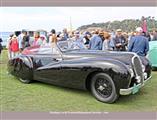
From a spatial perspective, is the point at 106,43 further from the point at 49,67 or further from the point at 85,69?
the point at 85,69

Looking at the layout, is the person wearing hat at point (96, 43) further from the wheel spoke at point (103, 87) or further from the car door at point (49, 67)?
the wheel spoke at point (103, 87)

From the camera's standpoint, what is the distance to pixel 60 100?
21.0ft

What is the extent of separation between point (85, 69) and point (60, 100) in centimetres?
91

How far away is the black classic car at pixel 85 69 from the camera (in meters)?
6.01

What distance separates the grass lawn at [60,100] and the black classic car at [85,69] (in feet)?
0.77

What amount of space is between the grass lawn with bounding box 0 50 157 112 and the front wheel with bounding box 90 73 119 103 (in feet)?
0.46

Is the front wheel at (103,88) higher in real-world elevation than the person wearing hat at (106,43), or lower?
lower

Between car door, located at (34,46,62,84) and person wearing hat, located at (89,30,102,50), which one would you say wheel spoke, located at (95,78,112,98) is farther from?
person wearing hat, located at (89,30,102,50)

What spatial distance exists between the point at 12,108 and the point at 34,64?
2.15m

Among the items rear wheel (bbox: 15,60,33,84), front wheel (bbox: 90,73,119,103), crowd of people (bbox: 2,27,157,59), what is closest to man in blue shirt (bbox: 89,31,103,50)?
crowd of people (bbox: 2,27,157,59)

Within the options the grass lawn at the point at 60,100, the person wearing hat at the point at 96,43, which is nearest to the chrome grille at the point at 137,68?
the grass lawn at the point at 60,100

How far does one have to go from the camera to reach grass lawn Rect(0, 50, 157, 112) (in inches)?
230

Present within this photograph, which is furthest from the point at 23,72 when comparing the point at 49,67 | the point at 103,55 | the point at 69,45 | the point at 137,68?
the point at 137,68

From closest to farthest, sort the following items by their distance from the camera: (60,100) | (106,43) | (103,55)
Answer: (60,100) < (103,55) < (106,43)
